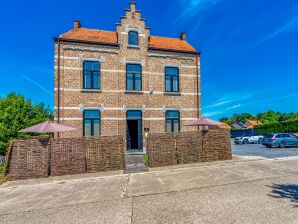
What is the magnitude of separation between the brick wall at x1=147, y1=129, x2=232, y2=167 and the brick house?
5.58 m

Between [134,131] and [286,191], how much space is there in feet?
38.8

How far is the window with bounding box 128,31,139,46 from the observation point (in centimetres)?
1562

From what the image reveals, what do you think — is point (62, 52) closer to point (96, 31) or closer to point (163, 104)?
point (96, 31)

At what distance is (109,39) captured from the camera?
15.5m

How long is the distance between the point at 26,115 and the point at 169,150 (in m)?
13.1

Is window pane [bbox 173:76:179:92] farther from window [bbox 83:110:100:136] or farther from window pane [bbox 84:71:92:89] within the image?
window pane [bbox 84:71:92:89]

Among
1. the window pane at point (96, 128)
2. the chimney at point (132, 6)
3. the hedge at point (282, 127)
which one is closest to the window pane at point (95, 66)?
the window pane at point (96, 128)

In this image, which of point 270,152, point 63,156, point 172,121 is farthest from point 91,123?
point 270,152

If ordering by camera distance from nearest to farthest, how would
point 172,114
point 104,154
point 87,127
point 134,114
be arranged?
1. point 104,154
2. point 87,127
3. point 134,114
4. point 172,114

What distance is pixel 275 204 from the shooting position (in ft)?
14.8

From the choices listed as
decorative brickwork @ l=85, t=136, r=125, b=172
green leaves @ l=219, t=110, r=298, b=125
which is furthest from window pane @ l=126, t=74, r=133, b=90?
green leaves @ l=219, t=110, r=298, b=125

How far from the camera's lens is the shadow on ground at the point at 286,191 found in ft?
16.1

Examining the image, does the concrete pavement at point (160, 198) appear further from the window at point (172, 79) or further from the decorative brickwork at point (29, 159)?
the window at point (172, 79)

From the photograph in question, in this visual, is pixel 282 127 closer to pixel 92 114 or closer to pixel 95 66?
pixel 92 114
